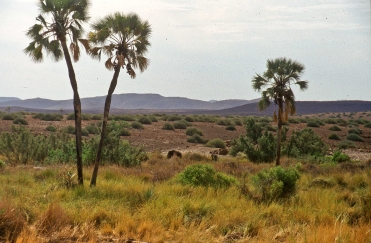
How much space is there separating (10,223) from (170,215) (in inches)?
132

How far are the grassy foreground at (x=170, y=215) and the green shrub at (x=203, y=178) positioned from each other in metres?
0.76

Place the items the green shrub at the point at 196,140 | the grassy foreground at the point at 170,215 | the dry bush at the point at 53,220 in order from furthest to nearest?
1. the green shrub at the point at 196,140
2. the dry bush at the point at 53,220
3. the grassy foreground at the point at 170,215

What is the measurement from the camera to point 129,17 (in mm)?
11438

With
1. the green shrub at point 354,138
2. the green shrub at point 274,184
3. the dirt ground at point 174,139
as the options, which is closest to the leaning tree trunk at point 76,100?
the green shrub at point 274,184

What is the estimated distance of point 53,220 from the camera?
7602mm

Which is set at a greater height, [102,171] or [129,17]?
[129,17]

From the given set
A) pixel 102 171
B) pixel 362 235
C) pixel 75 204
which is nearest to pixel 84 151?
pixel 102 171

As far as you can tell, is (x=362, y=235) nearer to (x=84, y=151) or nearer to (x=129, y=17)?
(x=129, y=17)

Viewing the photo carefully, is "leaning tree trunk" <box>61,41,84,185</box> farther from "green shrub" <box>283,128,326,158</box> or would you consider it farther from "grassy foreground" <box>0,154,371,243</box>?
"green shrub" <box>283,128,326,158</box>

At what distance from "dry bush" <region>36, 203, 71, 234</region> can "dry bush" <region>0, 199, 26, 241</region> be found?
37 centimetres

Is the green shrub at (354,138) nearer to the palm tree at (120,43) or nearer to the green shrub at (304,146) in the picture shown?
the green shrub at (304,146)

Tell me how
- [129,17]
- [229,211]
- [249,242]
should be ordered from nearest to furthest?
1. [249,242]
2. [229,211]
3. [129,17]

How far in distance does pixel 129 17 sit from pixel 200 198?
233 inches

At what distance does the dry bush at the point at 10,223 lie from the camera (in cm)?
693
